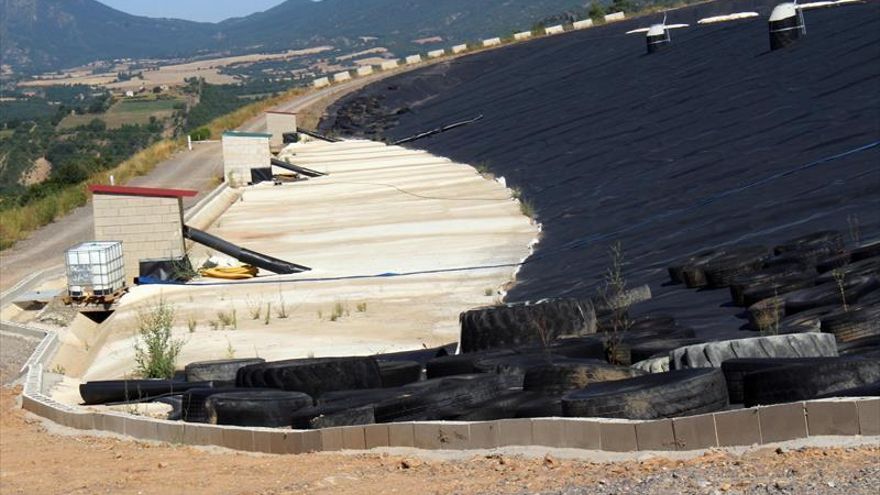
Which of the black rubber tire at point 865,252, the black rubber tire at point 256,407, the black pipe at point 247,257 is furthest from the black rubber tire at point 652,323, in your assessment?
the black pipe at point 247,257

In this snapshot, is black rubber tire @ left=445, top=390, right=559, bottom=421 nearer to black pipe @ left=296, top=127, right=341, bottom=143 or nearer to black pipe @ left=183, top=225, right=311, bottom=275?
black pipe @ left=183, top=225, right=311, bottom=275

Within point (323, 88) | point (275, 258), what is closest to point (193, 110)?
point (323, 88)

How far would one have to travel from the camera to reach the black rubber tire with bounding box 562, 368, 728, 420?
10.5m

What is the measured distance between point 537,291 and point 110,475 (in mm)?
10304

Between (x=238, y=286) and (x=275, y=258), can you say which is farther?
(x=275, y=258)

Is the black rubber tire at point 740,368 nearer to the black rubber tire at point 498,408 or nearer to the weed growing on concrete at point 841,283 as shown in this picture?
the black rubber tire at point 498,408

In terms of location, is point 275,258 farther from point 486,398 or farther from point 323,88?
point 323,88

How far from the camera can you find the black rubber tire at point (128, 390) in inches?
645

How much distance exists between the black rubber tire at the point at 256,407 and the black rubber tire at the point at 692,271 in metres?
5.88

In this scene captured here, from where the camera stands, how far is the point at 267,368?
15117 millimetres

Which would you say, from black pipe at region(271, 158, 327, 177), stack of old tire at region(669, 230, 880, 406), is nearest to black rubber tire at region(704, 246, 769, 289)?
stack of old tire at region(669, 230, 880, 406)

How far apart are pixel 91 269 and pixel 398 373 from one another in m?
10.6

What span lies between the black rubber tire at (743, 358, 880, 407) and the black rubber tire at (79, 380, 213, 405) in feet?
24.1

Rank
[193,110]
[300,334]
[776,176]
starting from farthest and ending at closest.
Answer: [193,110] < [776,176] < [300,334]
